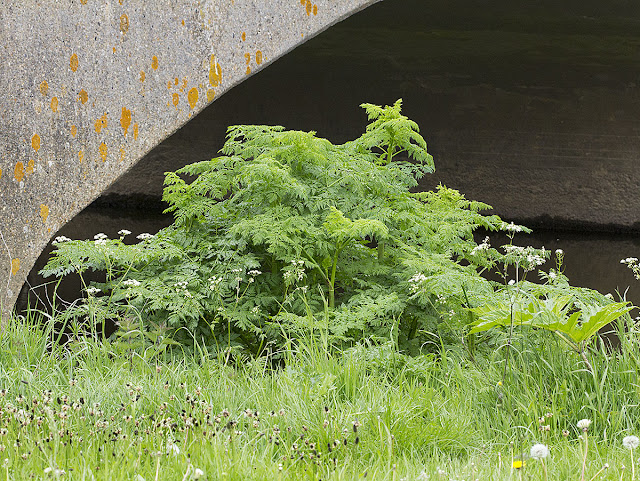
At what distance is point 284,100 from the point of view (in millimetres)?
10469

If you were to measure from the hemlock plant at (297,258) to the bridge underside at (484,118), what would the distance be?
6.54 meters

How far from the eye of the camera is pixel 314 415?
1.94 m

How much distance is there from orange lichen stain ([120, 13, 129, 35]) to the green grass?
1417mm

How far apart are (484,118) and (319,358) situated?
872 centimetres

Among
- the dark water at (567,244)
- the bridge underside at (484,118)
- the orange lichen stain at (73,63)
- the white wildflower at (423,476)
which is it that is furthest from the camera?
the bridge underside at (484,118)

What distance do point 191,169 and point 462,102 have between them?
7674 millimetres

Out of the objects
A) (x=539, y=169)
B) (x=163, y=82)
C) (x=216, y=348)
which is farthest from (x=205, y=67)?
(x=539, y=169)

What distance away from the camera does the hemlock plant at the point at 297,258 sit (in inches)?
118

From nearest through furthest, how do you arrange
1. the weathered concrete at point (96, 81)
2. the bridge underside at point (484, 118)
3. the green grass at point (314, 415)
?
the green grass at point (314, 415) < the weathered concrete at point (96, 81) < the bridge underside at point (484, 118)

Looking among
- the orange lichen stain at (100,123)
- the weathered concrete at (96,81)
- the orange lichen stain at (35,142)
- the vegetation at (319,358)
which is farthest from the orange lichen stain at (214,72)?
the orange lichen stain at (35,142)

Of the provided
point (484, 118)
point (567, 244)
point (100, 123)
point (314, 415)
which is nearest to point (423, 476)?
point (314, 415)

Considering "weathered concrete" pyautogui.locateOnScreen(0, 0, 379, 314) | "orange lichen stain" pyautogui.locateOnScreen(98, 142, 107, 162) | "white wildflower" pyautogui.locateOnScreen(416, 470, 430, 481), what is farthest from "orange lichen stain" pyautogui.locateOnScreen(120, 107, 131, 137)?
"white wildflower" pyautogui.locateOnScreen(416, 470, 430, 481)

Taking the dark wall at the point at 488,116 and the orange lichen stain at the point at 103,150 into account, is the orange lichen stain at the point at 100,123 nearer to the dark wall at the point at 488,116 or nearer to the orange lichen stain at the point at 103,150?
the orange lichen stain at the point at 103,150

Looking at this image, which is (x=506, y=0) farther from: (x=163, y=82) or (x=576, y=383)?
(x=576, y=383)
